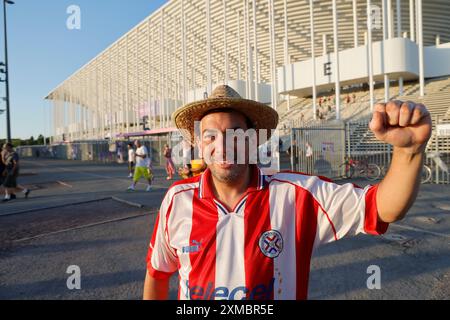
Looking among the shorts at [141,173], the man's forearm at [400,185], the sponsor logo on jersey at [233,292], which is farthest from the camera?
the shorts at [141,173]

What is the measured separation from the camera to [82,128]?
7644 cm

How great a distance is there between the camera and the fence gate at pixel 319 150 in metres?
11.5

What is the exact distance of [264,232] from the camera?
1397 millimetres

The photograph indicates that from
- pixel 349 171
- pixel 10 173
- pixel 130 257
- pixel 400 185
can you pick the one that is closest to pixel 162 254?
pixel 400 185

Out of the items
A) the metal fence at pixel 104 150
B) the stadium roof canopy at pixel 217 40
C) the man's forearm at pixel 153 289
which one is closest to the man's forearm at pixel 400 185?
the man's forearm at pixel 153 289

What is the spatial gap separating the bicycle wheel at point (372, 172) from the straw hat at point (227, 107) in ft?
36.8

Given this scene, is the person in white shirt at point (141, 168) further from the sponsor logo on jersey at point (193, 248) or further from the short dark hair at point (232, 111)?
the sponsor logo on jersey at point (193, 248)

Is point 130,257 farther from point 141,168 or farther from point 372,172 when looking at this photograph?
point 372,172

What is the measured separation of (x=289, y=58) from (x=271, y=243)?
4303 cm

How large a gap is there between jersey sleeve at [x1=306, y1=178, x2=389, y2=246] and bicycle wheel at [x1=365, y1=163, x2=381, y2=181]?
11435 mm

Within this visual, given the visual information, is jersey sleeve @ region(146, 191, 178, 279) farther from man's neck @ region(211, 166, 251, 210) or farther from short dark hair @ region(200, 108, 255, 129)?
short dark hair @ region(200, 108, 255, 129)

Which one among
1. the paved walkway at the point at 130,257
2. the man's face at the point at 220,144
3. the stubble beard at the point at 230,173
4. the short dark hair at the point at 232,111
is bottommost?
the paved walkway at the point at 130,257

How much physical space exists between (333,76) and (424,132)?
31.0 m

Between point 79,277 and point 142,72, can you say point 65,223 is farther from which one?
point 142,72
